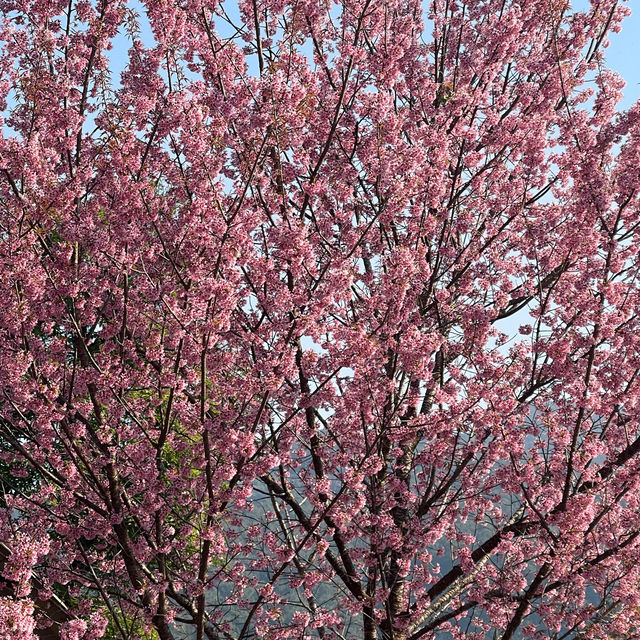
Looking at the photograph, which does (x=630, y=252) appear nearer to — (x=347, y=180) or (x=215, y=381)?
(x=347, y=180)

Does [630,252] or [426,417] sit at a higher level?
[630,252]

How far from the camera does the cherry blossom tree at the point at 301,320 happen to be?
19.0ft

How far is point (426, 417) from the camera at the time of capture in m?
7.52

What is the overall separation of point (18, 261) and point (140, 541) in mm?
2904

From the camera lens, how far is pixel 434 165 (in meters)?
7.32

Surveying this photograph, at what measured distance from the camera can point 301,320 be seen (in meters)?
5.63

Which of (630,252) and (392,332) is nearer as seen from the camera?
(392,332)

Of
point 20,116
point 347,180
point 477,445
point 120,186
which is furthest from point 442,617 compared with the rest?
point 20,116

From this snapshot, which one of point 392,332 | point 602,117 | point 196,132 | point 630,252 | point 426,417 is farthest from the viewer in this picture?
point 602,117

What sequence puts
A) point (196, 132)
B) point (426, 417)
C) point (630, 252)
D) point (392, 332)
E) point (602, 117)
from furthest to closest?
point (602, 117), point (426, 417), point (630, 252), point (392, 332), point (196, 132)

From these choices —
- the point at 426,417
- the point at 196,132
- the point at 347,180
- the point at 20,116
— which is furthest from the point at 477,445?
the point at 20,116

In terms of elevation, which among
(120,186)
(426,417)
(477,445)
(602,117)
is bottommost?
(477,445)

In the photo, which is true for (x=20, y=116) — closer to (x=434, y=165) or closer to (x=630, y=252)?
(x=434, y=165)

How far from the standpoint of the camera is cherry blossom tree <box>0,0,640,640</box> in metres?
5.80
